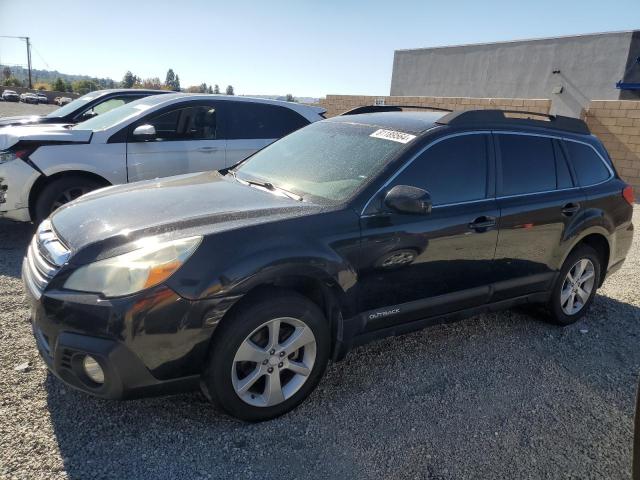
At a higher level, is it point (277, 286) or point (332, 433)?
point (277, 286)

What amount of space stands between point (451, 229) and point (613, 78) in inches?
899

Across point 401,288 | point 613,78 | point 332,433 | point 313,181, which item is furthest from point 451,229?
point 613,78

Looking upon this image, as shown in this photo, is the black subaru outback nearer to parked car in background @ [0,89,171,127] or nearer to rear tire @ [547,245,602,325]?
rear tire @ [547,245,602,325]

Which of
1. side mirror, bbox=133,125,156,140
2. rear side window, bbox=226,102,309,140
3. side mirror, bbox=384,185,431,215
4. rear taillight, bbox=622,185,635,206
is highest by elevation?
rear side window, bbox=226,102,309,140

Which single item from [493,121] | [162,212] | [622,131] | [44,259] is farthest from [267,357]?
[622,131]

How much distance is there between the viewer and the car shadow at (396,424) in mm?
2504

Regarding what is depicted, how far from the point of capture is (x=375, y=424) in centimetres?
286

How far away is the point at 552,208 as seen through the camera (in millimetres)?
3943

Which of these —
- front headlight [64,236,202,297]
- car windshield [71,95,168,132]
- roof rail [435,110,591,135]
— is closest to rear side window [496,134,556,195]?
roof rail [435,110,591,135]

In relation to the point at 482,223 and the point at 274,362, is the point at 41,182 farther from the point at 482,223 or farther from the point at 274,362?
the point at 482,223

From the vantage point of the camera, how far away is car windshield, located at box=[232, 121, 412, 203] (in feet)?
10.5

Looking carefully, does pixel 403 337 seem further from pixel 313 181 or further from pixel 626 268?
pixel 626 268

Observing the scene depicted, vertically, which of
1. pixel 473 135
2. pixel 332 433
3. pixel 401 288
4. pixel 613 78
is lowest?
pixel 332 433

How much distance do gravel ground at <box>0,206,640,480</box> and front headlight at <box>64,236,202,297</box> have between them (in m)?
0.81
